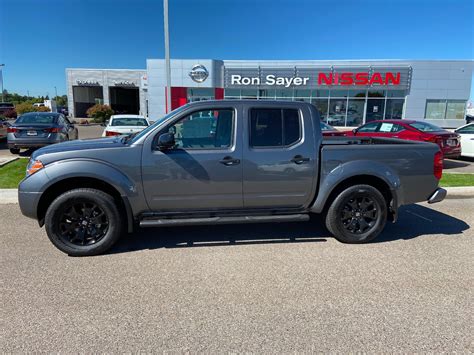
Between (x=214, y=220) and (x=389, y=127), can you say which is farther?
(x=389, y=127)

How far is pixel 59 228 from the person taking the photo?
3896 mm

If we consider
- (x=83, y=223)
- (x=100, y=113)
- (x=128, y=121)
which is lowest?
(x=83, y=223)

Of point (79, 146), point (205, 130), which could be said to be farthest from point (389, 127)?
point (79, 146)

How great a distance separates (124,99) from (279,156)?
51.2m

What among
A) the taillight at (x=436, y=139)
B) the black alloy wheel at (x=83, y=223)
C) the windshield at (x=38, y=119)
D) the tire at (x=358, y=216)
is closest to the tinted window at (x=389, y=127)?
the taillight at (x=436, y=139)

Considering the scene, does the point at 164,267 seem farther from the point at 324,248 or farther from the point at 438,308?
the point at 438,308

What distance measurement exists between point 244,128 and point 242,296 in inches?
79.2

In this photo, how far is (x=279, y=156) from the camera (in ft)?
13.4

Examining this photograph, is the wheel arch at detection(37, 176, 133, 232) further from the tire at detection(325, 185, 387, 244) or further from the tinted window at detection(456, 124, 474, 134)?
the tinted window at detection(456, 124, 474, 134)

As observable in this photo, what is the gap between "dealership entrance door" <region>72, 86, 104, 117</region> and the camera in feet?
145

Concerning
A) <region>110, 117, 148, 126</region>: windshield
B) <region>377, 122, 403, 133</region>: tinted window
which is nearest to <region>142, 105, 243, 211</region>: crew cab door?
<region>110, 117, 148, 126</region>: windshield

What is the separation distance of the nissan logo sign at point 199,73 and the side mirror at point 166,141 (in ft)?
80.5

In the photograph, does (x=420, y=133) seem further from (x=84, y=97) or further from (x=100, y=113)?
(x=84, y=97)

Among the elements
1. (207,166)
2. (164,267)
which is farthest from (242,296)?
A: (207,166)
